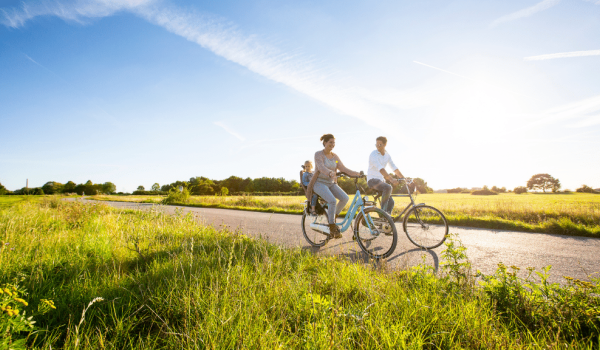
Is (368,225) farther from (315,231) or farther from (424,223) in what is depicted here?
(424,223)

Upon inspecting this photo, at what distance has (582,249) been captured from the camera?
18.6 ft

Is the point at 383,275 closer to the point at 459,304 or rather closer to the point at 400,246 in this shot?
the point at 459,304

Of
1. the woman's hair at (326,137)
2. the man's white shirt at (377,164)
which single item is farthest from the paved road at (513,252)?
the woman's hair at (326,137)

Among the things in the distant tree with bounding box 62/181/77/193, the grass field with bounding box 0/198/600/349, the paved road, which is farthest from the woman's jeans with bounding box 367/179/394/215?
the distant tree with bounding box 62/181/77/193

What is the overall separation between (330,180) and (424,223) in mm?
2478

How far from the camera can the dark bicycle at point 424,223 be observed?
6.11 meters

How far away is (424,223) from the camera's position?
6.40 m

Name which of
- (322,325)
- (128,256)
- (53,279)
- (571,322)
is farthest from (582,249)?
(53,279)

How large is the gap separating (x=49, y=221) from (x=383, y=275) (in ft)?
28.5

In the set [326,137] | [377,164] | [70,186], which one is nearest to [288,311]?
[326,137]

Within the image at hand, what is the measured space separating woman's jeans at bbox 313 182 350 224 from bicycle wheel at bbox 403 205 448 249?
5.27 ft

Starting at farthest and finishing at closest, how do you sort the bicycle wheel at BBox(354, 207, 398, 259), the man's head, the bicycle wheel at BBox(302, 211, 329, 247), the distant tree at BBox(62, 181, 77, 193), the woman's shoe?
1. the distant tree at BBox(62, 181, 77, 193)
2. the man's head
3. the bicycle wheel at BBox(302, 211, 329, 247)
4. the woman's shoe
5. the bicycle wheel at BBox(354, 207, 398, 259)

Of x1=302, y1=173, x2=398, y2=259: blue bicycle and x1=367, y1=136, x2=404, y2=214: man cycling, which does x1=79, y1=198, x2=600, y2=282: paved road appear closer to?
x1=302, y1=173, x2=398, y2=259: blue bicycle

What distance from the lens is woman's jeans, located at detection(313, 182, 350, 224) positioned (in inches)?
230
